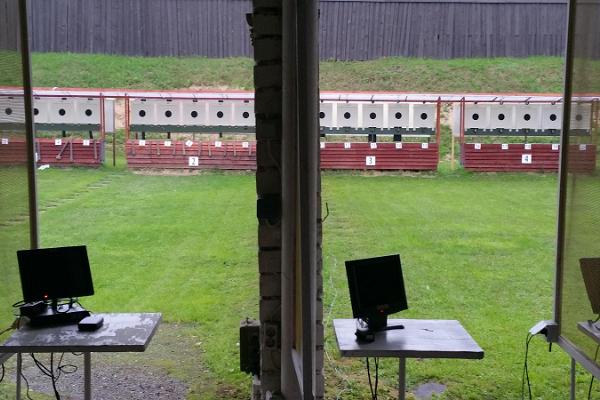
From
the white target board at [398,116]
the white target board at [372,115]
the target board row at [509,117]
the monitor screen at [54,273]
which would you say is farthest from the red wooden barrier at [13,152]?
the target board row at [509,117]

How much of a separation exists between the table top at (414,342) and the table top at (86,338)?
2.68ft

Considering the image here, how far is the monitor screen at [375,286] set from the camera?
2.42 meters

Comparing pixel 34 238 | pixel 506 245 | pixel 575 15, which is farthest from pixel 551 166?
pixel 34 238

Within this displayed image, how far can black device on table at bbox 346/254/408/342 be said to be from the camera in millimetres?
2416

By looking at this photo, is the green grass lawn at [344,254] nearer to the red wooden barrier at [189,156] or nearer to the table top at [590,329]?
the red wooden barrier at [189,156]

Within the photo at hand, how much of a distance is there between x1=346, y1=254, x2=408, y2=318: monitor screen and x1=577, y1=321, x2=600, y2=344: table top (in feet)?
2.24

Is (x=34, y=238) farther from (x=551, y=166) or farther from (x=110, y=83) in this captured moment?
(x=110, y=83)

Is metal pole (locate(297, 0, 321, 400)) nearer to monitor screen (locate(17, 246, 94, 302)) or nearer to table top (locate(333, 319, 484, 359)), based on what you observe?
table top (locate(333, 319, 484, 359))

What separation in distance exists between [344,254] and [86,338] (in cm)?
408

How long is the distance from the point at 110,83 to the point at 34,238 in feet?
46.7

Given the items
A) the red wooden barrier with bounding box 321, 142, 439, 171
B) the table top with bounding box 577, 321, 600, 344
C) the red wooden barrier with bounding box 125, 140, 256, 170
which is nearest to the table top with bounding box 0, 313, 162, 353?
the table top with bounding box 577, 321, 600, 344

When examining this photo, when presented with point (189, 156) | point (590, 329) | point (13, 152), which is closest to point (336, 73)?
point (189, 156)

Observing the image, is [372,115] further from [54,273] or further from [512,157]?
[54,273]

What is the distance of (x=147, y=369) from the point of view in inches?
145
